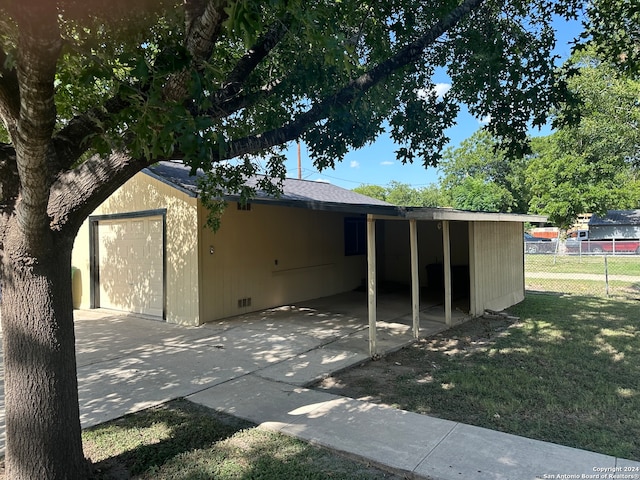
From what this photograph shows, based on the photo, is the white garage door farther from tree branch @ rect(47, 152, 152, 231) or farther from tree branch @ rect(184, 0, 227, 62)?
tree branch @ rect(184, 0, 227, 62)

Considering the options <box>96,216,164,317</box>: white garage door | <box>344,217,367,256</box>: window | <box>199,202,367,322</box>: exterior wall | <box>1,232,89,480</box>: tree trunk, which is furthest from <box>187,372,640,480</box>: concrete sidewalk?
<box>344,217,367,256</box>: window

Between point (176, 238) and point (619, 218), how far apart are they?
4284 centimetres

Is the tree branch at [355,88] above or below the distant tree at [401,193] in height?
below

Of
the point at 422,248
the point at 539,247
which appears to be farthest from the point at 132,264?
the point at 539,247

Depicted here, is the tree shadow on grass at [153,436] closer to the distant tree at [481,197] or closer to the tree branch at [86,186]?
the tree branch at [86,186]

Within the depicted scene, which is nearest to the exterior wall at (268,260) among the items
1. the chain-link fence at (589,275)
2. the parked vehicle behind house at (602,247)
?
the chain-link fence at (589,275)

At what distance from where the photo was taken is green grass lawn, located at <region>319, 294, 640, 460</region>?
3.97 meters

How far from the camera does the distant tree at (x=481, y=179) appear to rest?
126ft

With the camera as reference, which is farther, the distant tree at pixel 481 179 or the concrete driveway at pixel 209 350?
the distant tree at pixel 481 179

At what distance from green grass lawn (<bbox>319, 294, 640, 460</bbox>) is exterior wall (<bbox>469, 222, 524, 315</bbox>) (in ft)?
3.88

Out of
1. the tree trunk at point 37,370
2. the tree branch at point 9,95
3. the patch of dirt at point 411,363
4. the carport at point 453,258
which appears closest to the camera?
the tree branch at point 9,95

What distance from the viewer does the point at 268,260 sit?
1029cm

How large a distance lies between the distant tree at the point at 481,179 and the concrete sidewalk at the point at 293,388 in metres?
31.7

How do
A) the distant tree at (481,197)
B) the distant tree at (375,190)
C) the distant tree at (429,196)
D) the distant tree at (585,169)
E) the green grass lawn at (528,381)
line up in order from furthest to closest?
1. the distant tree at (375,190)
2. the distant tree at (429,196)
3. the distant tree at (481,197)
4. the distant tree at (585,169)
5. the green grass lawn at (528,381)
